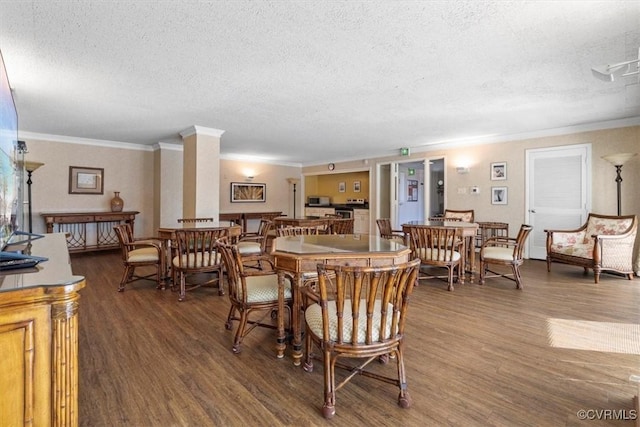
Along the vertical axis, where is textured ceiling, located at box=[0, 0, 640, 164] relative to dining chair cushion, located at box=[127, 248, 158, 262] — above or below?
above

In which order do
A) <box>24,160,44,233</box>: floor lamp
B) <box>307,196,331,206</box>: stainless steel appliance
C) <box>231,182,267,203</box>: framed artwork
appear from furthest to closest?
1. <box>307,196,331,206</box>: stainless steel appliance
2. <box>231,182,267,203</box>: framed artwork
3. <box>24,160,44,233</box>: floor lamp

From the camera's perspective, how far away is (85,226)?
665 centimetres

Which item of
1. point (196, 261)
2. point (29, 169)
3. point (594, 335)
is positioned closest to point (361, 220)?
point (196, 261)

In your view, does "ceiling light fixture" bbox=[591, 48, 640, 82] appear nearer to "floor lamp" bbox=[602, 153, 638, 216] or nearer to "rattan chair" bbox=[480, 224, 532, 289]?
"rattan chair" bbox=[480, 224, 532, 289]

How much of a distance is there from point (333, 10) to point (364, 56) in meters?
0.74

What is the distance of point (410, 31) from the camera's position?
2.47 meters

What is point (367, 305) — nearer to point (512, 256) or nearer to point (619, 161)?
point (512, 256)

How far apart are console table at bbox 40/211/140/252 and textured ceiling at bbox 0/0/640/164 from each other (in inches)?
66.4

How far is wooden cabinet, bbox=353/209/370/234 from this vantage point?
921 centimetres

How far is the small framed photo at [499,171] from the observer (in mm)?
6364

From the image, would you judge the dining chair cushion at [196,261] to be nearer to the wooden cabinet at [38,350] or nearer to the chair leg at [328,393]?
the chair leg at [328,393]

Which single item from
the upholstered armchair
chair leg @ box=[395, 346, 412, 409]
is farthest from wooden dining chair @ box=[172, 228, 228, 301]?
the upholstered armchair

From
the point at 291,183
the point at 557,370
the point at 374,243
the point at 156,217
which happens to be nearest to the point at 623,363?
the point at 557,370

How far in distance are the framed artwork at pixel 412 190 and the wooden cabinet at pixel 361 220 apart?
124cm
